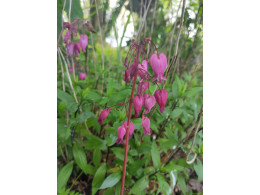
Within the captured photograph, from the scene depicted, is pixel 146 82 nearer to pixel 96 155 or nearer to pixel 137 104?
pixel 137 104

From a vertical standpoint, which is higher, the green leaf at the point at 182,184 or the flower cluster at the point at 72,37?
the flower cluster at the point at 72,37

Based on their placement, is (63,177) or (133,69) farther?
(63,177)

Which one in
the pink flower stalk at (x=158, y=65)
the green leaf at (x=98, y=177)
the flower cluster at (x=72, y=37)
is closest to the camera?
the pink flower stalk at (x=158, y=65)

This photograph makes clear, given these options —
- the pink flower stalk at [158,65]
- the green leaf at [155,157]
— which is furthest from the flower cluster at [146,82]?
the green leaf at [155,157]

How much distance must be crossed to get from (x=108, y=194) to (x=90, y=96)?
15.3 inches

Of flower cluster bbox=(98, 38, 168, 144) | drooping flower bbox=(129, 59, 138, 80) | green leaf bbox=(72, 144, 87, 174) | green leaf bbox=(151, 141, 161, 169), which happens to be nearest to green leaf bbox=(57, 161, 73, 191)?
green leaf bbox=(72, 144, 87, 174)

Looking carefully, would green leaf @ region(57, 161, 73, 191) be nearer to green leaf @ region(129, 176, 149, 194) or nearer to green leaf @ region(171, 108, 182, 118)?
green leaf @ region(129, 176, 149, 194)

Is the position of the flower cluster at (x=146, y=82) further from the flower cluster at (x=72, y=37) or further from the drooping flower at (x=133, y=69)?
the flower cluster at (x=72, y=37)

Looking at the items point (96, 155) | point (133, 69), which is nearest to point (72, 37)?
point (133, 69)

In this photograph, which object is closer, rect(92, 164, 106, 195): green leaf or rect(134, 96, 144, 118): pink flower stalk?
rect(134, 96, 144, 118): pink flower stalk
